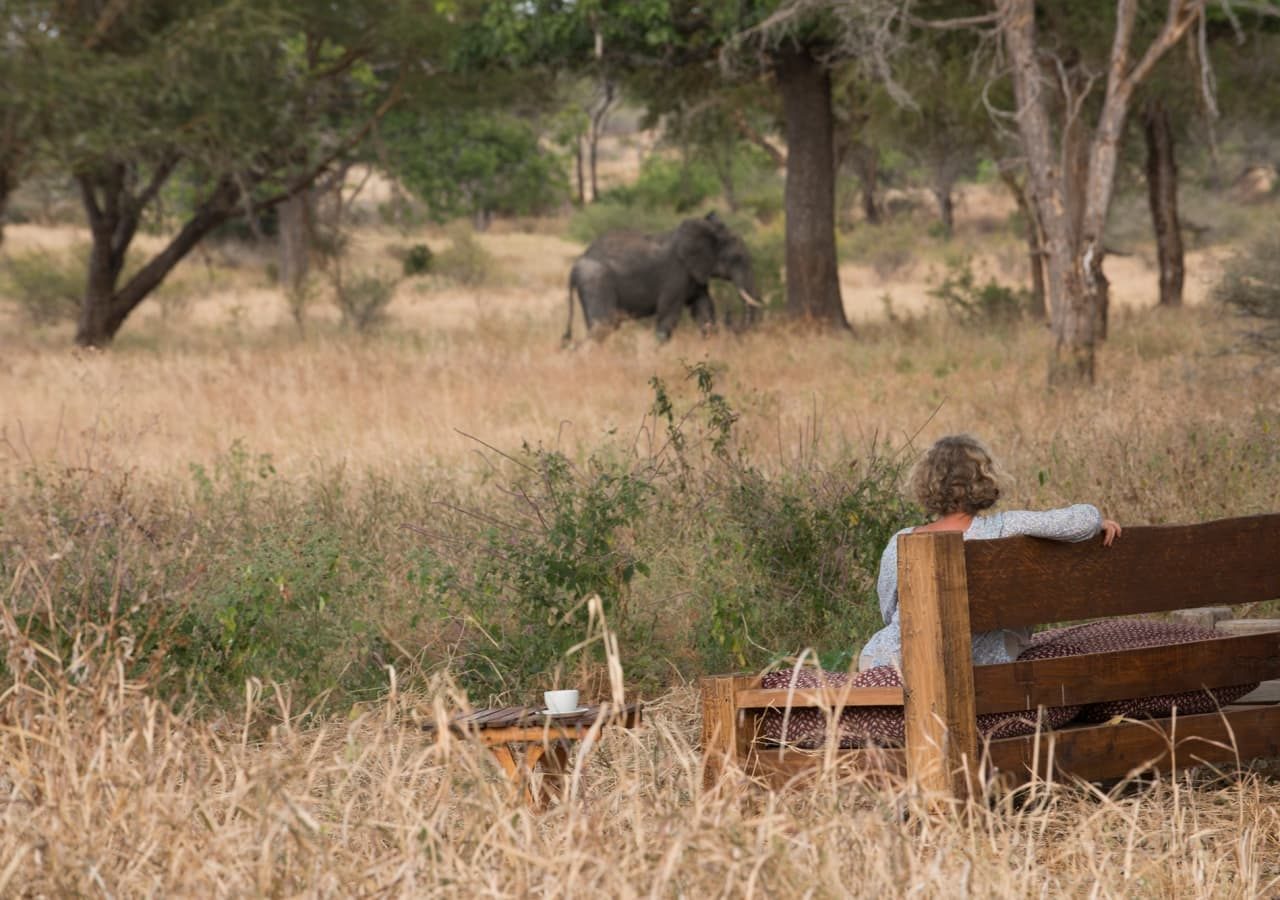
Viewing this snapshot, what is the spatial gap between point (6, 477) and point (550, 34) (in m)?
8.60

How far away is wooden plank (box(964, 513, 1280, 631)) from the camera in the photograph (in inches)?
156

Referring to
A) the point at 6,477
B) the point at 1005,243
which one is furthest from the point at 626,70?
the point at 1005,243

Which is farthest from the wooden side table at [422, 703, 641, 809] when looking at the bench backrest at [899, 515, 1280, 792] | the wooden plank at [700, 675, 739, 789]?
the bench backrest at [899, 515, 1280, 792]

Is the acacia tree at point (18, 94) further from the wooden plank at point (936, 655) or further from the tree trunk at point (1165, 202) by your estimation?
the wooden plank at point (936, 655)

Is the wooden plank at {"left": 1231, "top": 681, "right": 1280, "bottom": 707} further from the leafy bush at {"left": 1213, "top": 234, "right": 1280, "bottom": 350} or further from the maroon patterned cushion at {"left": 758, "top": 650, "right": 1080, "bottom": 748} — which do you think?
the leafy bush at {"left": 1213, "top": 234, "right": 1280, "bottom": 350}

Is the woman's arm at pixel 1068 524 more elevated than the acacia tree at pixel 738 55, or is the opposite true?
the acacia tree at pixel 738 55

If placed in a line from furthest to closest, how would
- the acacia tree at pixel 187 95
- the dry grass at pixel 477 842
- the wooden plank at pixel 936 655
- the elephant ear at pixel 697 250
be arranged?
1. the elephant ear at pixel 697 250
2. the acacia tree at pixel 187 95
3. the wooden plank at pixel 936 655
4. the dry grass at pixel 477 842

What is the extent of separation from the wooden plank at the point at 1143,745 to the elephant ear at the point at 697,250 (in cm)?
1465

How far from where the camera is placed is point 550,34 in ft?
52.8

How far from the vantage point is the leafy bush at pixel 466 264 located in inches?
1340

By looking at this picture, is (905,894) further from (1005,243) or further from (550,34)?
(1005,243)

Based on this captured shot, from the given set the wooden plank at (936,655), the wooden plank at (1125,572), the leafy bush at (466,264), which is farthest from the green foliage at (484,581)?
the leafy bush at (466,264)

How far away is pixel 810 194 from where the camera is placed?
18625mm

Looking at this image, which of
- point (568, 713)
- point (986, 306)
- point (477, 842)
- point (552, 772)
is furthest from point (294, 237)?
point (477, 842)
